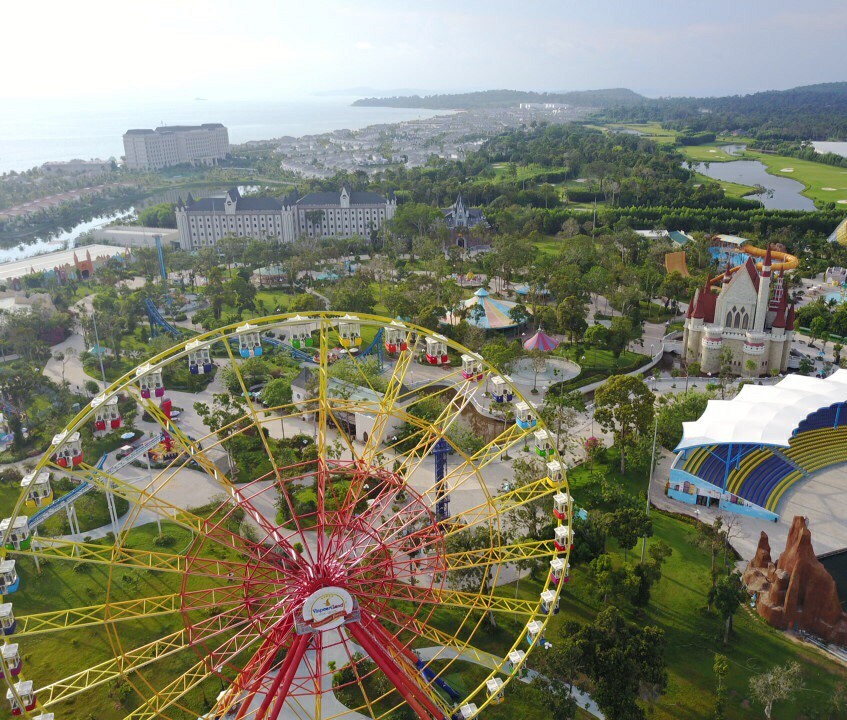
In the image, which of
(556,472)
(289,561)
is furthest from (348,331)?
(556,472)

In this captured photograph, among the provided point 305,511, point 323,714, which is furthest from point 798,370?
point 323,714

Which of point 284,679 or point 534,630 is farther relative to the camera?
point 534,630

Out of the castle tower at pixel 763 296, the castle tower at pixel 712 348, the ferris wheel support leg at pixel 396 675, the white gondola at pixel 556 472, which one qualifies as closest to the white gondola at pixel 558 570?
the white gondola at pixel 556 472

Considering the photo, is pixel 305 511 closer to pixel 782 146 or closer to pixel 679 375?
pixel 679 375

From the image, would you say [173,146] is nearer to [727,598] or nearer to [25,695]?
[727,598]

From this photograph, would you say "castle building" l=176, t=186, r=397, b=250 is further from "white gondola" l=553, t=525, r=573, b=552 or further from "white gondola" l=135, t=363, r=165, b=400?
"white gondola" l=553, t=525, r=573, b=552
